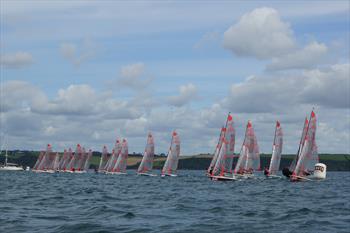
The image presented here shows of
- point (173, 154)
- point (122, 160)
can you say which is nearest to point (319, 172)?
point (173, 154)

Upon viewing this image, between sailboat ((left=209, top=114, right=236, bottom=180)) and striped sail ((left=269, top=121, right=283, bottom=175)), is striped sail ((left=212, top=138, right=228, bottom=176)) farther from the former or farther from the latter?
striped sail ((left=269, top=121, right=283, bottom=175))

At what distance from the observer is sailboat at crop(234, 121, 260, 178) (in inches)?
5079

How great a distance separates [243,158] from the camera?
5098 inches

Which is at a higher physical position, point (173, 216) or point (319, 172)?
point (319, 172)

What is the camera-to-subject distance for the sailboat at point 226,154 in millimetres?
117062

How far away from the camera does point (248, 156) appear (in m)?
131

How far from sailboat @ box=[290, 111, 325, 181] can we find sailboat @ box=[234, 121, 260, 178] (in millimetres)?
16756

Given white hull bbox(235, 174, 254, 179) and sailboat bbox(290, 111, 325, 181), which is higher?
sailboat bbox(290, 111, 325, 181)

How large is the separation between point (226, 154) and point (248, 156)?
13056 mm

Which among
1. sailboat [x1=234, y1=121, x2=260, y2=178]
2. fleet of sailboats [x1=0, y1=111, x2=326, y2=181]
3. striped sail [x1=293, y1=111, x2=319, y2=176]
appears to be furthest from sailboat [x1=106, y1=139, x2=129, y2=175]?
striped sail [x1=293, y1=111, x2=319, y2=176]

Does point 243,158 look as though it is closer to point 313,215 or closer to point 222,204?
point 222,204

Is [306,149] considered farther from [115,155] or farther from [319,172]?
[115,155]

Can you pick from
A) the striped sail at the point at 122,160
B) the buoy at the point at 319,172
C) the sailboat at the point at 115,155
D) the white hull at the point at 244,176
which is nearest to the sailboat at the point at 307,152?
the buoy at the point at 319,172

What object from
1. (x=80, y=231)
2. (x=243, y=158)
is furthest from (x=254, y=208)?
(x=243, y=158)
